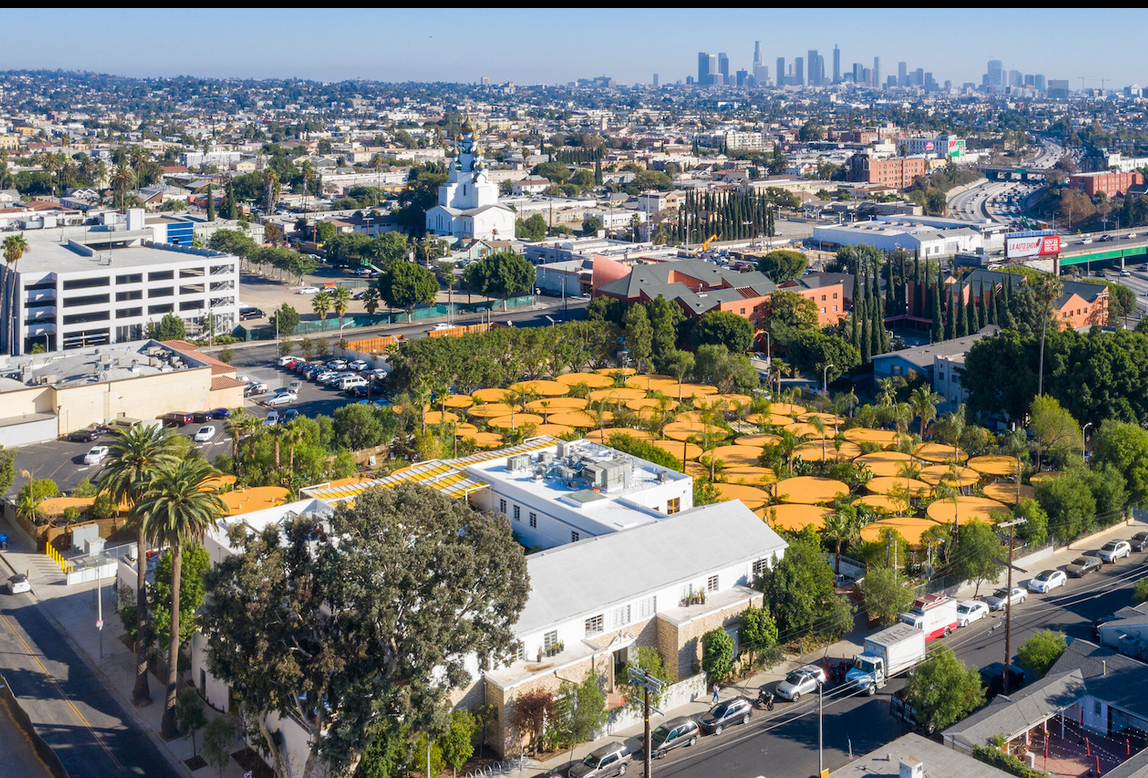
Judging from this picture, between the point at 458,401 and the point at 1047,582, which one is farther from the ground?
the point at 458,401

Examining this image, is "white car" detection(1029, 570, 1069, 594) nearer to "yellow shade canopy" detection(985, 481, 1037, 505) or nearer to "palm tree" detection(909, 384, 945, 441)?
"yellow shade canopy" detection(985, 481, 1037, 505)

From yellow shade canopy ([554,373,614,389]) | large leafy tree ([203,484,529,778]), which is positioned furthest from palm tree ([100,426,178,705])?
yellow shade canopy ([554,373,614,389])

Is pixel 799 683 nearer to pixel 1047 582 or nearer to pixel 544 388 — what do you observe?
pixel 1047 582

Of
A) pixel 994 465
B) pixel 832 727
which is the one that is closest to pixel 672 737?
pixel 832 727

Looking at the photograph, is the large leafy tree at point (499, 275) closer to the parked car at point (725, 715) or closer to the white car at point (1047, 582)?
the white car at point (1047, 582)

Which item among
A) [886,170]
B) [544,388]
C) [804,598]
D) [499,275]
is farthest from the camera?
[886,170]

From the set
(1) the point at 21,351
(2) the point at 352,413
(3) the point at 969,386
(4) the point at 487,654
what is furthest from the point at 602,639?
(1) the point at 21,351
